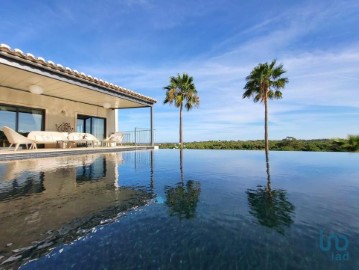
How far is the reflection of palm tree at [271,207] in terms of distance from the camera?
112 inches

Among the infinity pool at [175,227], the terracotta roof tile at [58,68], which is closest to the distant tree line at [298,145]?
the terracotta roof tile at [58,68]

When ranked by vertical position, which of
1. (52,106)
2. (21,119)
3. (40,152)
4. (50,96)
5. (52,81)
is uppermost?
(50,96)

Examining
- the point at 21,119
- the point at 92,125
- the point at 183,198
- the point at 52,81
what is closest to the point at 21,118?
the point at 21,119

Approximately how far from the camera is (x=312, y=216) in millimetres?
3109

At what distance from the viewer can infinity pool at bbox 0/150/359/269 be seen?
1984 mm

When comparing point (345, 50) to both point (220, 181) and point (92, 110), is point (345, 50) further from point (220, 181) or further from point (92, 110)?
point (92, 110)

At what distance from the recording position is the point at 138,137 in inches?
717

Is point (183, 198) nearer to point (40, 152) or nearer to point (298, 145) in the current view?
point (40, 152)

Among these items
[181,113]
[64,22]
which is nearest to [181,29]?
[64,22]

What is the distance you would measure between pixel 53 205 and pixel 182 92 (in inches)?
764

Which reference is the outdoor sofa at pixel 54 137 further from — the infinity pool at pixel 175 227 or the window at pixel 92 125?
the infinity pool at pixel 175 227

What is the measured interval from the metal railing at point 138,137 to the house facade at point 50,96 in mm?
789

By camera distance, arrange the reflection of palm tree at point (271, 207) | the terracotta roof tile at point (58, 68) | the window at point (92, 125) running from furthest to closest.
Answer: the window at point (92, 125) < the terracotta roof tile at point (58, 68) < the reflection of palm tree at point (271, 207)

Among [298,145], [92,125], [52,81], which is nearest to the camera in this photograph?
[52,81]
